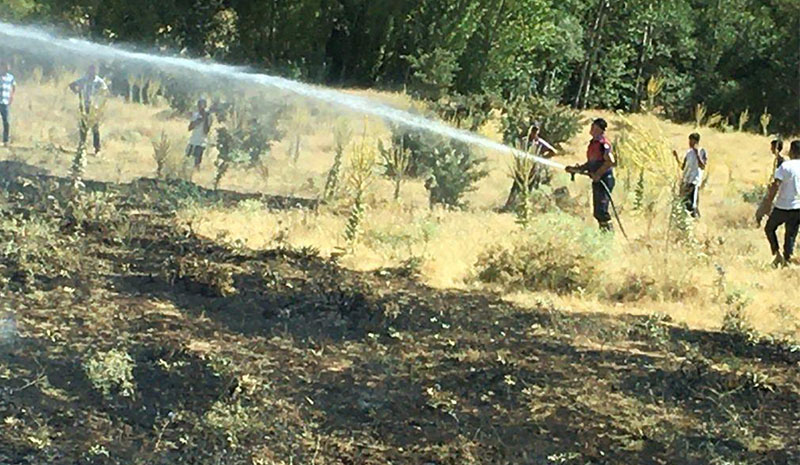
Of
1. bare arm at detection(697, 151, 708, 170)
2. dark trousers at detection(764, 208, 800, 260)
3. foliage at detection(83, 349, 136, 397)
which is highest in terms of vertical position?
bare arm at detection(697, 151, 708, 170)

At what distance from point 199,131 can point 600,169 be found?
20.2 feet

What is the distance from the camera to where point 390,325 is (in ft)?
21.8

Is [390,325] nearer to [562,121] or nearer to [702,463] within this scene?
[702,463]

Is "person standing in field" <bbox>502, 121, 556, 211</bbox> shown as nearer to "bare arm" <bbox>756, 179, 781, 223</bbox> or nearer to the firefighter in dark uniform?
the firefighter in dark uniform

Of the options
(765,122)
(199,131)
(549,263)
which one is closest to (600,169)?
(549,263)

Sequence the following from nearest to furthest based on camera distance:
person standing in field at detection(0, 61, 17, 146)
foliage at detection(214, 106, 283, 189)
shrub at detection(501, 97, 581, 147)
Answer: foliage at detection(214, 106, 283, 189)
person standing in field at detection(0, 61, 17, 146)
shrub at detection(501, 97, 581, 147)

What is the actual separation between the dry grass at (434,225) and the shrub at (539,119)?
24.4 inches

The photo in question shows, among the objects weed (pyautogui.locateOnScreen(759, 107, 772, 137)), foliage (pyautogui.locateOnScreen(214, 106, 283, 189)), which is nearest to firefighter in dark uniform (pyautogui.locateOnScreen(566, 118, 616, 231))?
foliage (pyautogui.locateOnScreen(214, 106, 283, 189))

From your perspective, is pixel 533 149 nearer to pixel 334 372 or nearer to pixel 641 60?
pixel 334 372

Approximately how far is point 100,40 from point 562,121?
12493 millimetres

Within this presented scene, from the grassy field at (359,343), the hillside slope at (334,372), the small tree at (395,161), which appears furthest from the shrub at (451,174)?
the hillside slope at (334,372)

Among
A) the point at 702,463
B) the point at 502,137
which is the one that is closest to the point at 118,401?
the point at 702,463

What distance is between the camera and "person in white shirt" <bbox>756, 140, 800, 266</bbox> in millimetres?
10227

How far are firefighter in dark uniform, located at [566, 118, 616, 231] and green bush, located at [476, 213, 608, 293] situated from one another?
2.35 metres
